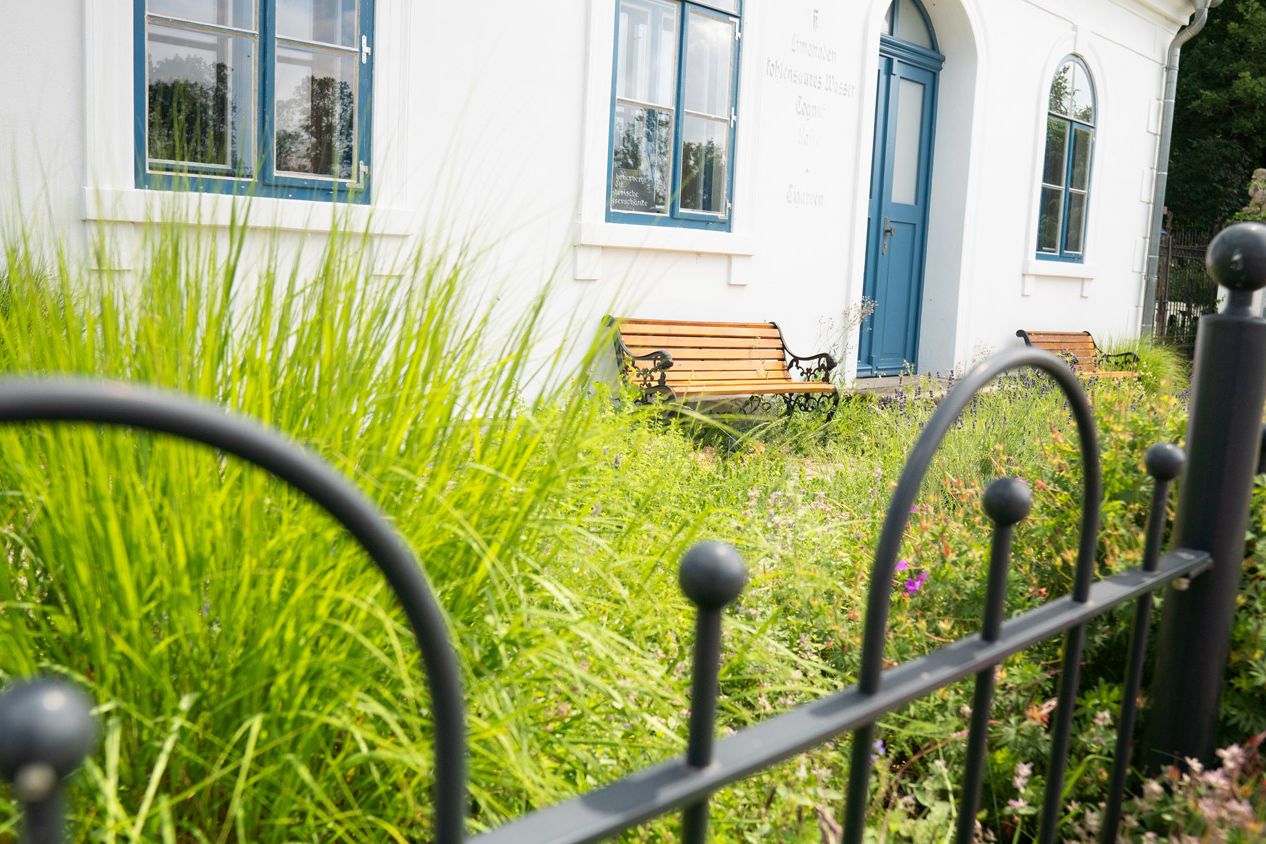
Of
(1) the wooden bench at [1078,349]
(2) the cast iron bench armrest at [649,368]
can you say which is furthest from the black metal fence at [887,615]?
(1) the wooden bench at [1078,349]

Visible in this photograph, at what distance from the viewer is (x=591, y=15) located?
640 cm

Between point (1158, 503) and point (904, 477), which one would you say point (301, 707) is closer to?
point (904, 477)

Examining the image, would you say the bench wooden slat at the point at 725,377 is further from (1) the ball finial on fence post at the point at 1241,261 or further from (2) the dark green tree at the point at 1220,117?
(2) the dark green tree at the point at 1220,117

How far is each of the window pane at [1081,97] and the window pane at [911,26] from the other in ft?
6.92

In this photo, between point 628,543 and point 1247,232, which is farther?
point 628,543

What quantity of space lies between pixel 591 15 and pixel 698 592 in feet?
20.1

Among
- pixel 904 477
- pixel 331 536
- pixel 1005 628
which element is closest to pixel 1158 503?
pixel 1005 628

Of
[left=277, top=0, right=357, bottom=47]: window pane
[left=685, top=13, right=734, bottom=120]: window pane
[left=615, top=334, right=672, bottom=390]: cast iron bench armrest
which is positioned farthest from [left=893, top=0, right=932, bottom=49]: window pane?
[left=277, top=0, right=357, bottom=47]: window pane

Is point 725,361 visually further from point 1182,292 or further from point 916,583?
point 1182,292

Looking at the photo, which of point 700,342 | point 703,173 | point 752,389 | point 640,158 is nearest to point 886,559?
point 752,389

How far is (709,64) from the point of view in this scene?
734 centimetres

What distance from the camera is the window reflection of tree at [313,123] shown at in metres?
5.40

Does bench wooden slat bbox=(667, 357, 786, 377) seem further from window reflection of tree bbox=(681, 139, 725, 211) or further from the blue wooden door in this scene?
the blue wooden door

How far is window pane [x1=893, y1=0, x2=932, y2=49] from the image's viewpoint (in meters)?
9.34
